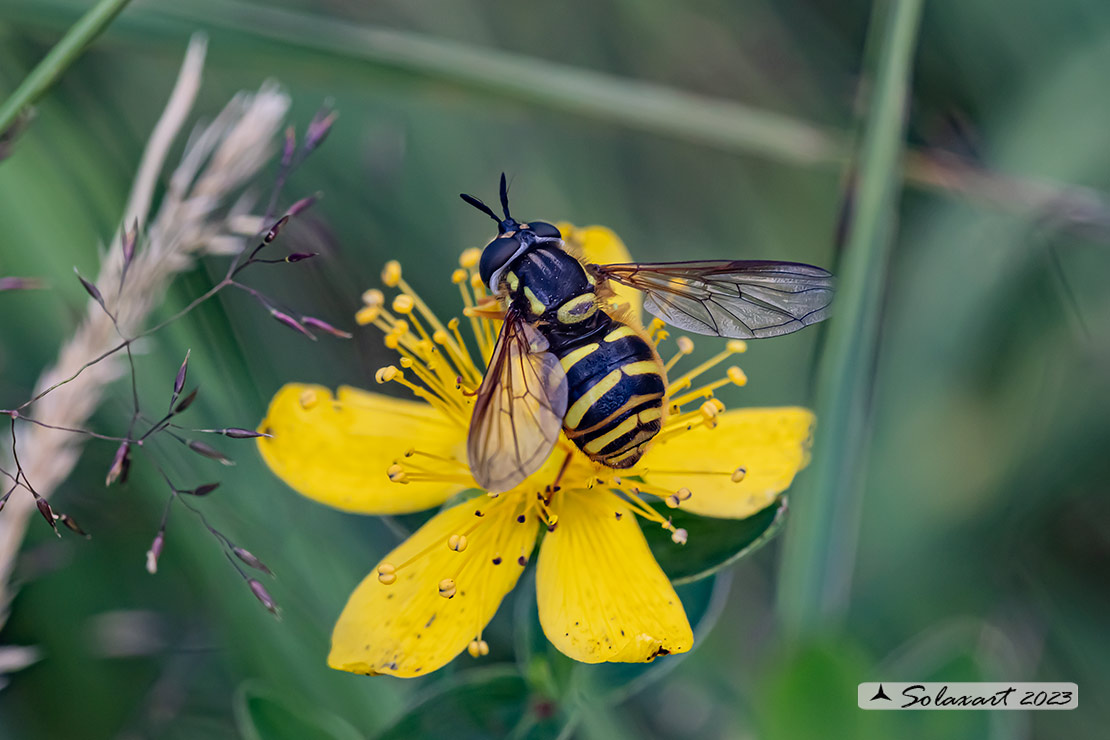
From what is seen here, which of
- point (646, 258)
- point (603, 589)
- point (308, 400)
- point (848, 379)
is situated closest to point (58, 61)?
point (308, 400)

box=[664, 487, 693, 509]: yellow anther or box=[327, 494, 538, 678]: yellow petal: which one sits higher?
box=[327, 494, 538, 678]: yellow petal

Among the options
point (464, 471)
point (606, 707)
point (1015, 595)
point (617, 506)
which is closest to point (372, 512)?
point (464, 471)

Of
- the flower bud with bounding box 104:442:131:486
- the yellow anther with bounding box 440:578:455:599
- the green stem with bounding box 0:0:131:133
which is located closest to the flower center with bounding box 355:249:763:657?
the yellow anther with bounding box 440:578:455:599

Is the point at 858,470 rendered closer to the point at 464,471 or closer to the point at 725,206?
the point at 464,471

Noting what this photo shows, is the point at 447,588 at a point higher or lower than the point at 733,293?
lower

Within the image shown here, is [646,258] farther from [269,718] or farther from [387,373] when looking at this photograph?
[269,718]

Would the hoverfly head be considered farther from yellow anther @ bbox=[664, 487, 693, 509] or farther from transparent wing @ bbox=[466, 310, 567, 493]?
yellow anther @ bbox=[664, 487, 693, 509]
